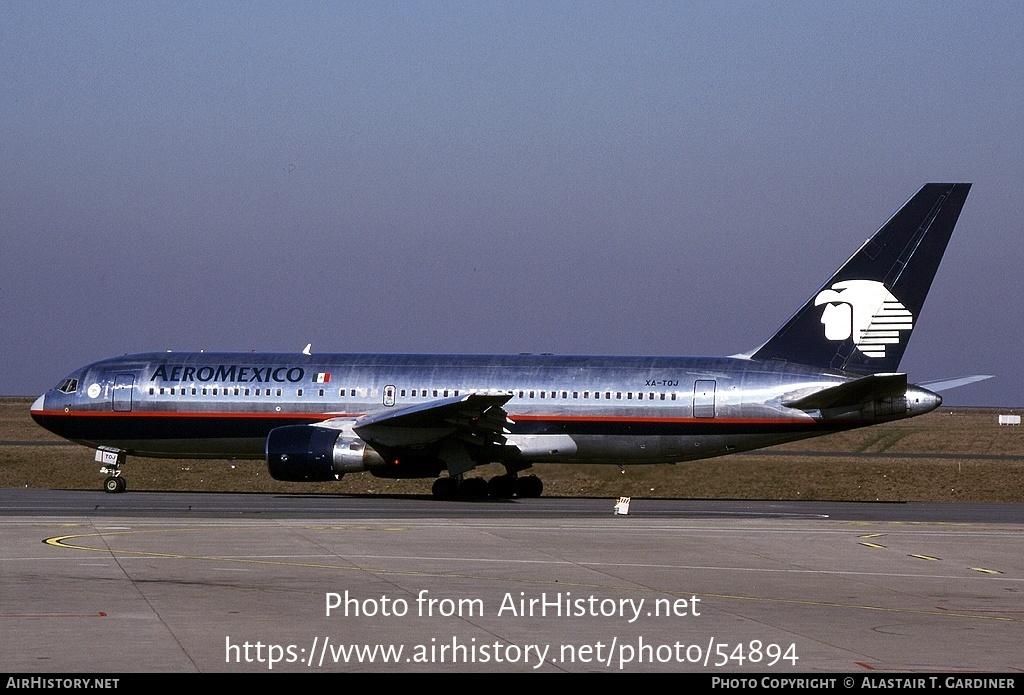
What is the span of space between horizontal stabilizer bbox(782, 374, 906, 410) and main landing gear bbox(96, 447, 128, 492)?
62.1 ft

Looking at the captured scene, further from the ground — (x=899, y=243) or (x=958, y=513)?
(x=899, y=243)

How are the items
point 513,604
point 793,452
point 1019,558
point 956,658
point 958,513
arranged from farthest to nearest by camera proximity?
point 793,452, point 958,513, point 1019,558, point 513,604, point 956,658

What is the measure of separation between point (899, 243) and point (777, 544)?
14576 millimetres

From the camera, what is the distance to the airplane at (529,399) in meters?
34.3

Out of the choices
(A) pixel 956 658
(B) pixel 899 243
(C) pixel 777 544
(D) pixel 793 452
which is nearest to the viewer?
(A) pixel 956 658

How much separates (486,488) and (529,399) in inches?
111

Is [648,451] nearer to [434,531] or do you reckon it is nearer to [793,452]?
[434,531]

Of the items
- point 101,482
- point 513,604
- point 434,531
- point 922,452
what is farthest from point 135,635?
point 922,452

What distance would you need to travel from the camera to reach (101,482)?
42.6 metres

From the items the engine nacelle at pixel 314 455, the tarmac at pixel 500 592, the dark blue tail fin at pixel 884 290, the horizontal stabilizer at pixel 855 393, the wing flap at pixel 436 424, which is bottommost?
the tarmac at pixel 500 592

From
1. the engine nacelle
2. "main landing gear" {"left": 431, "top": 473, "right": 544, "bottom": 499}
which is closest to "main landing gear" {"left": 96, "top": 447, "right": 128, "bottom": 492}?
the engine nacelle

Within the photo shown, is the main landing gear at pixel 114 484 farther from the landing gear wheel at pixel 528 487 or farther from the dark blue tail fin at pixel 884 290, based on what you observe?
the dark blue tail fin at pixel 884 290

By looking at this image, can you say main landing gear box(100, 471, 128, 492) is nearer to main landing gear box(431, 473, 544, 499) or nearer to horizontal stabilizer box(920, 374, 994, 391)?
main landing gear box(431, 473, 544, 499)

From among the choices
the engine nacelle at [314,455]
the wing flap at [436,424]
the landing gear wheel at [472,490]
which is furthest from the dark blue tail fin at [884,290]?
the engine nacelle at [314,455]
